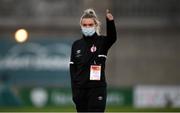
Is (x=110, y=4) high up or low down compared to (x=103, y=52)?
up

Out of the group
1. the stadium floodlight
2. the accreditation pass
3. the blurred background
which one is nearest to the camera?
the accreditation pass

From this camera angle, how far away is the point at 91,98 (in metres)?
11.1

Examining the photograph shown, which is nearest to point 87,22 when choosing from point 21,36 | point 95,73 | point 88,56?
→ point 88,56

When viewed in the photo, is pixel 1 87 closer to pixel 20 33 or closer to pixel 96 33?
pixel 20 33

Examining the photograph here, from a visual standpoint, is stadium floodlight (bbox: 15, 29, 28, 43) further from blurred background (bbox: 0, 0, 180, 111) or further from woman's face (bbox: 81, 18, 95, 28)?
woman's face (bbox: 81, 18, 95, 28)

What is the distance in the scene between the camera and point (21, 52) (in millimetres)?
37656

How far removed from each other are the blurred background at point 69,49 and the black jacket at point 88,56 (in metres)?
20.5

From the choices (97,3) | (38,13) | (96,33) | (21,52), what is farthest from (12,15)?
(96,33)

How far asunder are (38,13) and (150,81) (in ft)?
25.0

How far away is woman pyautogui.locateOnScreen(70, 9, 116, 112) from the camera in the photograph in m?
11.1

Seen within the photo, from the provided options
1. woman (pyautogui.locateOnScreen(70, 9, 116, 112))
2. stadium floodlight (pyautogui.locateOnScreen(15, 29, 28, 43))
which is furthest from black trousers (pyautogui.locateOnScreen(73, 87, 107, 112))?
stadium floodlight (pyautogui.locateOnScreen(15, 29, 28, 43))

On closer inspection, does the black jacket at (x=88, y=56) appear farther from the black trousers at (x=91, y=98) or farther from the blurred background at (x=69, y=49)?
the blurred background at (x=69, y=49)

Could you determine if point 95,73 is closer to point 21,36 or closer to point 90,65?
point 90,65

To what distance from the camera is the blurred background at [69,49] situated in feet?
109
